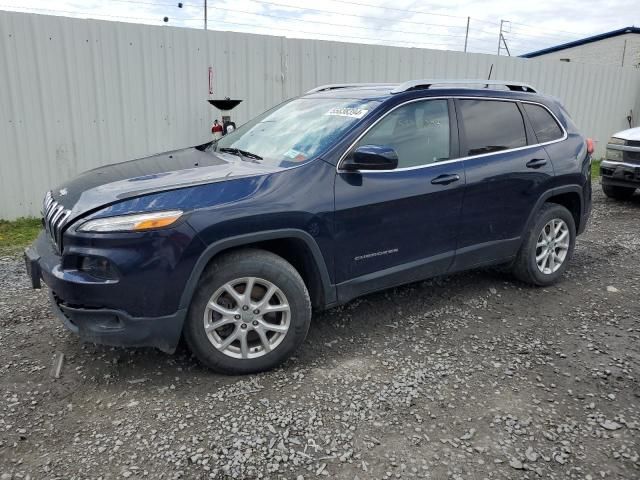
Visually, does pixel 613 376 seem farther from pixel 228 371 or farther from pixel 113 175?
pixel 113 175

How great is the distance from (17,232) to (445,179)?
17.5 feet

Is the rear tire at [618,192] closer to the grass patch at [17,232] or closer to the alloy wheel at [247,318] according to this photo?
the alloy wheel at [247,318]

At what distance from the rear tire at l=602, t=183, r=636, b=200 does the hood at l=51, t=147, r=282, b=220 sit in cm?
740

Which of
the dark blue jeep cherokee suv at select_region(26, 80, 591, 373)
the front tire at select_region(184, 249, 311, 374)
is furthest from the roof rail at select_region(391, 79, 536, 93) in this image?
the front tire at select_region(184, 249, 311, 374)

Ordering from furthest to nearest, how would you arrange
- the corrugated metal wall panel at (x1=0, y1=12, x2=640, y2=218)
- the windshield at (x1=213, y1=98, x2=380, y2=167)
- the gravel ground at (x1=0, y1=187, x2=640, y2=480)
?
1. the corrugated metal wall panel at (x1=0, y1=12, x2=640, y2=218)
2. the windshield at (x1=213, y1=98, x2=380, y2=167)
3. the gravel ground at (x1=0, y1=187, x2=640, y2=480)

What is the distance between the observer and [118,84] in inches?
273

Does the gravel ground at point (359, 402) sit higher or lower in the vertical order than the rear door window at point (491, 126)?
lower

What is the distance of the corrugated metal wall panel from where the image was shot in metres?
6.49

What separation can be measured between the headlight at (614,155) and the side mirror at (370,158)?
638 cm

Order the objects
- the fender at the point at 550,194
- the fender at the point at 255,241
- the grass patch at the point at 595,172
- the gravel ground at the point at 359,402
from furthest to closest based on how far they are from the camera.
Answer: the grass patch at the point at 595,172, the fender at the point at 550,194, the fender at the point at 255,241, the gravel ground at the point at 359,402

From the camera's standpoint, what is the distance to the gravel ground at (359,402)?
2.50 meters

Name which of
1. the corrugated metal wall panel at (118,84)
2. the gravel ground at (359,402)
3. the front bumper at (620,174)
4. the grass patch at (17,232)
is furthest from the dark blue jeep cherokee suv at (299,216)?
the front bumper at (620,174)

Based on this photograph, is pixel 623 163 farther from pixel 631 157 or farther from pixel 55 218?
pixel 55 218

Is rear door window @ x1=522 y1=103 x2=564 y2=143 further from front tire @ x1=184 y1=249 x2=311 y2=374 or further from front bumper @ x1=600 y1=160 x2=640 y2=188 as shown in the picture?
front bumper @ x1=600 y1=160 x2=640 y2=188
